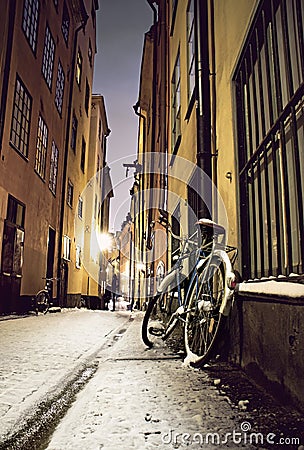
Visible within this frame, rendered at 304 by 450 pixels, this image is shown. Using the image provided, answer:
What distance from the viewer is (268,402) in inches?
73.2

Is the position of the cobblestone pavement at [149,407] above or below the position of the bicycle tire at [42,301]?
below

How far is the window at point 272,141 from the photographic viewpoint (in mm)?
2244

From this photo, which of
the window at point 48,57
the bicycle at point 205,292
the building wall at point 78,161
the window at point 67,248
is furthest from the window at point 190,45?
the window at point 67,248

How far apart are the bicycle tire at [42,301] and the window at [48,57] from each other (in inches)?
248

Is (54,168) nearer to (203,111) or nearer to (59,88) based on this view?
(59,88)

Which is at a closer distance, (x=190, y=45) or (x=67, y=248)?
(x=190, y=45)

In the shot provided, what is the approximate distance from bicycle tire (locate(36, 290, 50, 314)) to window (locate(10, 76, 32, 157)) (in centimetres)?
375

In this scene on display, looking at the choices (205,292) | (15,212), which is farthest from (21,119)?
(205,292)

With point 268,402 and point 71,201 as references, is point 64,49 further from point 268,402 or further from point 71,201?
point 268,402

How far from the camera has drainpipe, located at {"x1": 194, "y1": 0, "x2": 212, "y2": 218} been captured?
425 centimetres

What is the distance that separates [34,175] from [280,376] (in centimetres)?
929

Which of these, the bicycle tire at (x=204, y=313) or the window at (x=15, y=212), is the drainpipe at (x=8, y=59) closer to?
the window at (x=15, y=212)

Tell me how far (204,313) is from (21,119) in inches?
315

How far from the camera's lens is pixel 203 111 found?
14.4 ft
